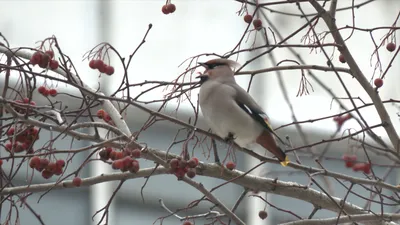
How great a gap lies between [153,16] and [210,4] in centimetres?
61

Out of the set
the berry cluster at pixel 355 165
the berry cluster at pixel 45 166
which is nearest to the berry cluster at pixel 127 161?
the berry cluster at pixel 45 166

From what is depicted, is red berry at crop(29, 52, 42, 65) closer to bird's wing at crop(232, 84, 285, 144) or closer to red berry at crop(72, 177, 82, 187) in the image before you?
red berry at crop(72, 177, 82, 187)

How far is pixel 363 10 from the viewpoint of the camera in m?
7.85

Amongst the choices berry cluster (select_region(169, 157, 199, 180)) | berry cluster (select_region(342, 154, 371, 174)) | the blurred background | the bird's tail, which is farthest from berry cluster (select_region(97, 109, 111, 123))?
the blurred background

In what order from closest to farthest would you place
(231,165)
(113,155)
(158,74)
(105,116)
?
(113,155)
(231,165)
(105,116)
(158,74)

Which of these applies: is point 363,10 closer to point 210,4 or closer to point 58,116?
point 210,4

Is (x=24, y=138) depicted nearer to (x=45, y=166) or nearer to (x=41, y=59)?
(x=45, y=166)

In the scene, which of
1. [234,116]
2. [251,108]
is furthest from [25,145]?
[251,108]

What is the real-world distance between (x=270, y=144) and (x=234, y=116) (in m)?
0.19

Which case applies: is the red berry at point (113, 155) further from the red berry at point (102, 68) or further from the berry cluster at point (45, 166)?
the red berry at point (102, 68)

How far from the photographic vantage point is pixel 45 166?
2.71 meters

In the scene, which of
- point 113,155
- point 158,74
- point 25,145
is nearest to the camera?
point 113,155

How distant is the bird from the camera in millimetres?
3355

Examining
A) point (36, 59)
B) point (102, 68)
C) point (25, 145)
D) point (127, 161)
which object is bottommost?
point (127, 161)
